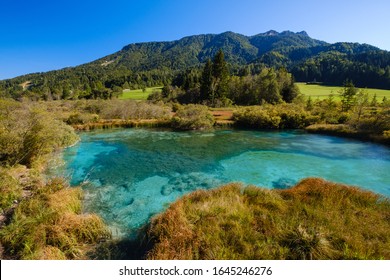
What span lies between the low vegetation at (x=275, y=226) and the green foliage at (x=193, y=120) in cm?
2518

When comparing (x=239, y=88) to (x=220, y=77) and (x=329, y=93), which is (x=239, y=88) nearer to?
(x=220, y=77)

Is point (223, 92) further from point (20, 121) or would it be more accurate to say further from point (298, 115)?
point (20, 121)

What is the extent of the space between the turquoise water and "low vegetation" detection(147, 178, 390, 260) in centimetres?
291

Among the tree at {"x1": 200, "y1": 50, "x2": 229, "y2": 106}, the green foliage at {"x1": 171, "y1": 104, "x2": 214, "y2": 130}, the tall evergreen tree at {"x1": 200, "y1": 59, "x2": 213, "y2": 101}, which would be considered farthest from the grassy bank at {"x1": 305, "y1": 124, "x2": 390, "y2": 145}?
the tall evergreen tree at {"x1": 200, "y1": 59, "x2": 213, "y2": 101}

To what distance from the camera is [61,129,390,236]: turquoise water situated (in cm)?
1160

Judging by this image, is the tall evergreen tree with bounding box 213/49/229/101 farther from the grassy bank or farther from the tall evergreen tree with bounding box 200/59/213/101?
the grassy bank

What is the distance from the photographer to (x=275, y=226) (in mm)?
6867

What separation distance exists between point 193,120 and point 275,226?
2815 cm

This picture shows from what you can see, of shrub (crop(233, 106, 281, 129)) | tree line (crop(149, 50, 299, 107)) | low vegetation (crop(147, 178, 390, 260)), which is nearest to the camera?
low vegetation (crop(147, 178, 390, 260))

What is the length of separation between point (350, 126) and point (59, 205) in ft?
109

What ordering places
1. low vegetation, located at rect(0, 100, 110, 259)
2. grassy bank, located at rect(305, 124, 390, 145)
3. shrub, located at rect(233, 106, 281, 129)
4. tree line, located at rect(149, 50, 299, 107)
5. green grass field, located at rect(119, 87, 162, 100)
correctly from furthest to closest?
1. green grass field, located at rect(119, 87, 162, 100)
2. tree line, located at rect(149, 50, 299, 107)
3. shrub, located at rect(233, 106, 281, 129)
4. grassy bank, located at rect(305, 124, 390, 145)
5. low vegetation, located at rect(0, 100, 110, 259)

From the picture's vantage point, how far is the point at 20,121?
14258mm

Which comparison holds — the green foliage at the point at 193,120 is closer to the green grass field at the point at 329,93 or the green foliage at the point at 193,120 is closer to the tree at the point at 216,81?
the tree at the point at 216,81

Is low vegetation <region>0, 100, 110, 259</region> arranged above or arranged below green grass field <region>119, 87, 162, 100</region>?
below
